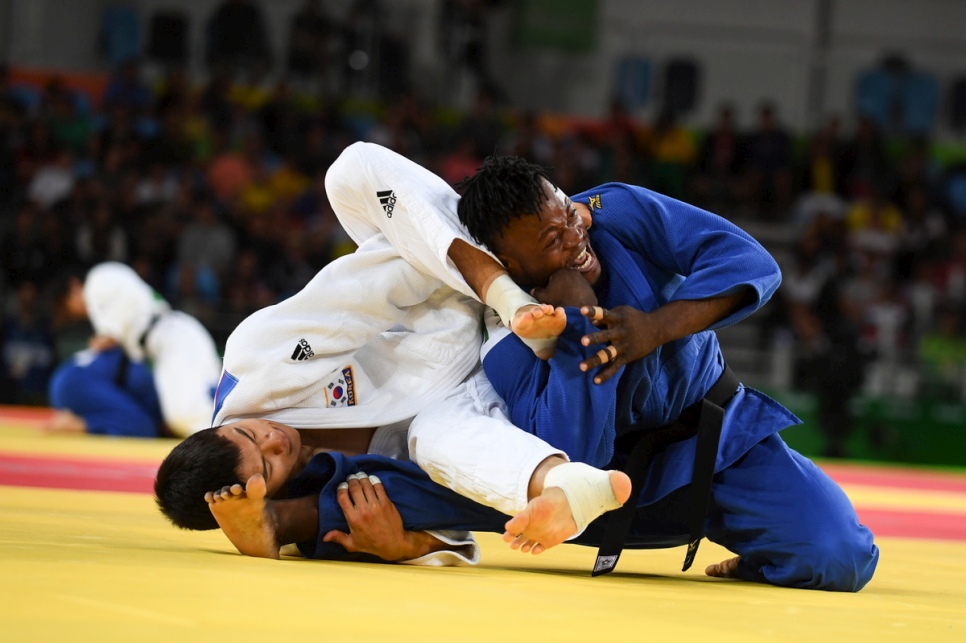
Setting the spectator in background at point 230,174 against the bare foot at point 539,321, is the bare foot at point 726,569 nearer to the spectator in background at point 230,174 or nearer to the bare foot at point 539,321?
the bare foot at point 539,321

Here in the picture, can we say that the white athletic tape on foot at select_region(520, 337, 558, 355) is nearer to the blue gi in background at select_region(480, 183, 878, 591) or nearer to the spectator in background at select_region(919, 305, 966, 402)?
the blue gi in background at select_region(480, 183, 878, 591)

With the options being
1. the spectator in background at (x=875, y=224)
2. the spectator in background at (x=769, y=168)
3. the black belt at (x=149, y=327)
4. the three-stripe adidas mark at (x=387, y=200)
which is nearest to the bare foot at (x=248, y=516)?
the three-stripe adidas mark at (x=387, y=200)

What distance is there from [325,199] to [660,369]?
8.61 metres

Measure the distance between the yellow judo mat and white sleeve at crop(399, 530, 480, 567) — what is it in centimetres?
9

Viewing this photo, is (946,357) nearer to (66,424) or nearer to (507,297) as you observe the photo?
(66,424)

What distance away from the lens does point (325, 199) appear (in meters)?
10.8

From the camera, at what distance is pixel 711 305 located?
233 cm

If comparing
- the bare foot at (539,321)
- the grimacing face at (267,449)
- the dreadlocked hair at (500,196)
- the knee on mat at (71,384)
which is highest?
the dreadlocked hair at (500,196)

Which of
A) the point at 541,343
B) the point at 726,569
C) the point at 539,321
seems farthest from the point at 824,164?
the point at 539,321

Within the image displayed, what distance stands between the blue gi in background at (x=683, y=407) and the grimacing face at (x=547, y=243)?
0.13 metres

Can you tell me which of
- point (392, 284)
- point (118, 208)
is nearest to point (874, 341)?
point (118, 208)

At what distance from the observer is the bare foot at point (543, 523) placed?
1973mm

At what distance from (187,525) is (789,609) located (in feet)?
4.26

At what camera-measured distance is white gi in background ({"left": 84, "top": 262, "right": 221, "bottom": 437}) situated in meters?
6.52
